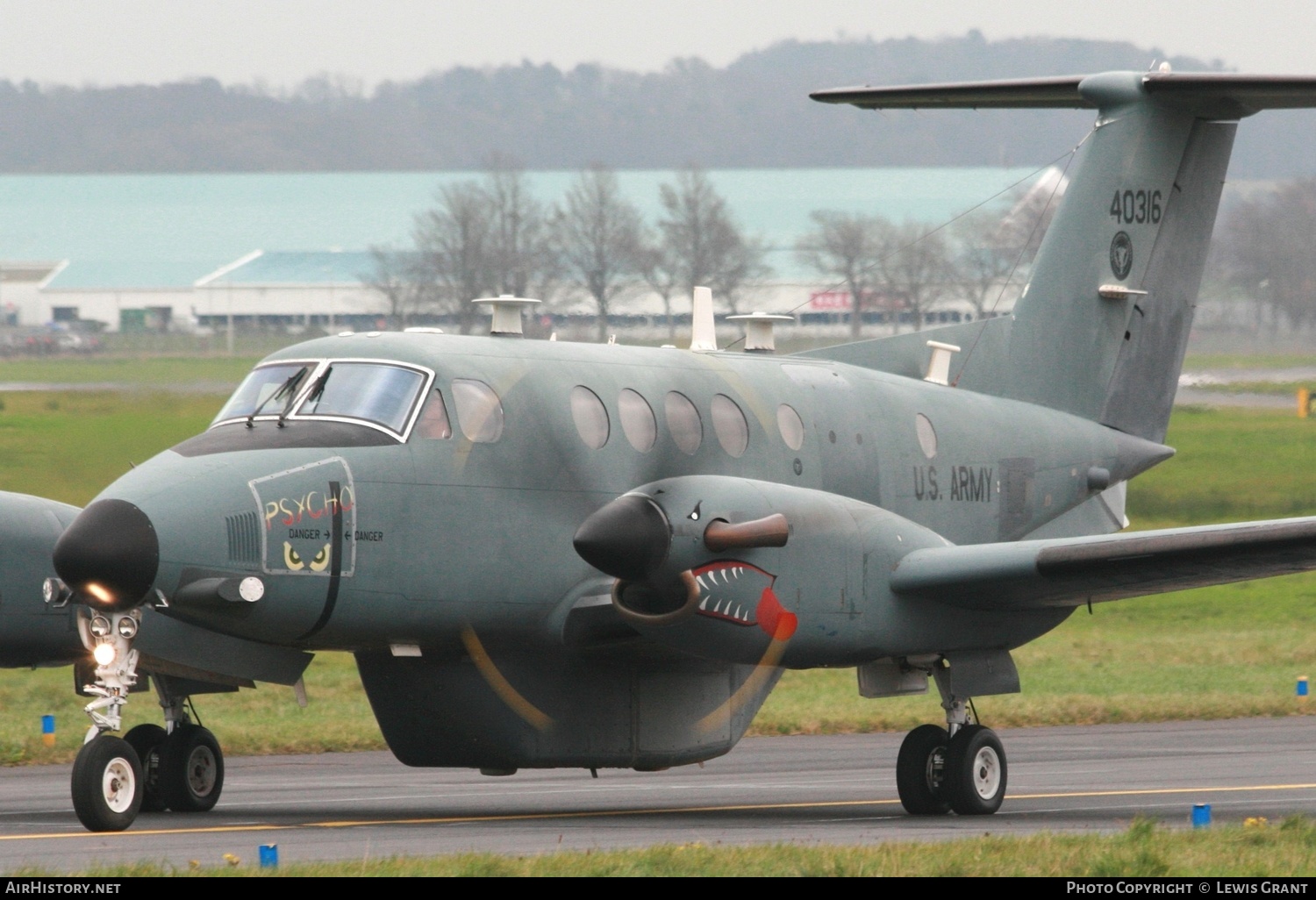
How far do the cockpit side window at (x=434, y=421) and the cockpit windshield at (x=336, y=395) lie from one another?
91 mm

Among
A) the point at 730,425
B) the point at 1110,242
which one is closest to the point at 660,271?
the point at 1110,242

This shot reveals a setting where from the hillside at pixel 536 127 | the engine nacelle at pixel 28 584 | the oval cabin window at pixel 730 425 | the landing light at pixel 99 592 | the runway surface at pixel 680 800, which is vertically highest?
the hillside at pixel 536 127

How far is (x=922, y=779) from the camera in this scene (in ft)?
47.8

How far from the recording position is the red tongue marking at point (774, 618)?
1300 centimetres

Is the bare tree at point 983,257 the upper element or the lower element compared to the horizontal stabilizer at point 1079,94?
lower

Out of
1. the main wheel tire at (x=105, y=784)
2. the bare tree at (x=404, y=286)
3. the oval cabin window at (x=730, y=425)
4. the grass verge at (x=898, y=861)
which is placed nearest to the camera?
the grass verge at (x=898, y=861)

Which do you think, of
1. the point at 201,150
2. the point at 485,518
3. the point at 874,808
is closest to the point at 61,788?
the point at 485,518

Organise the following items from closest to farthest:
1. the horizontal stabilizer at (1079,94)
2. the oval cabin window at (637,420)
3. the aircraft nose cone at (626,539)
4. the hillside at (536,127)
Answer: the aircraft nose cone at (626,539) < the oval cabin window at (637,420) < the horizontal stabilizer at (1079,94) < the hillside at (536,127)

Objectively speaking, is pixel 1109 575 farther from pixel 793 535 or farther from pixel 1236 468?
pixel 1236 468

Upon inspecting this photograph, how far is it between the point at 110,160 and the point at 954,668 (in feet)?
236

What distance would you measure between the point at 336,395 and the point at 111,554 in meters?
2.22

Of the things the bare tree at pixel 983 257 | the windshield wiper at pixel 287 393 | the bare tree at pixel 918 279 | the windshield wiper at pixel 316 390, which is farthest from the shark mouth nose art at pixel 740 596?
the bare tree at pixel 983 257

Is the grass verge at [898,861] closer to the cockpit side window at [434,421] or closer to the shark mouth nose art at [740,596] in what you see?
the shark mouth nose art at [740,596]

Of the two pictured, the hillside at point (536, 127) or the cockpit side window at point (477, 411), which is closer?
the cockpit side window at point (477, 411)
